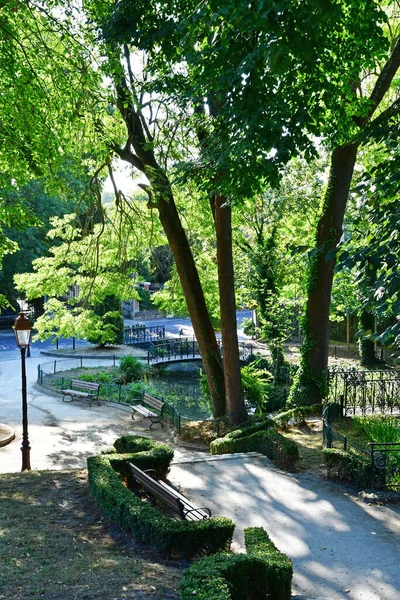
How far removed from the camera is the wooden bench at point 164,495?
8123mm

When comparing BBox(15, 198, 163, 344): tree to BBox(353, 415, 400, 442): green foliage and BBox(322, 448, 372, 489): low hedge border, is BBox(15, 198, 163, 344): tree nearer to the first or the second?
BBox(353, 415, 400, 442): green foliage

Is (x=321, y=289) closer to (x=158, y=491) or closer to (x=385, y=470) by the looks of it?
(x=385, y=470)

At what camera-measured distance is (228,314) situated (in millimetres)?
15719

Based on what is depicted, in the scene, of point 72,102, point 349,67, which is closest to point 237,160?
point 349,67

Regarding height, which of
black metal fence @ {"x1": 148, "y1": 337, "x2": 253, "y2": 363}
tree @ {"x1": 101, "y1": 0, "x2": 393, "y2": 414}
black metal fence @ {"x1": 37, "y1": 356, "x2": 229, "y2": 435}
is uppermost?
tree @ {"x1": 101, "y1": 0, "x2": 393, "y2": 414}

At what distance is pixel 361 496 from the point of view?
33.8 feet

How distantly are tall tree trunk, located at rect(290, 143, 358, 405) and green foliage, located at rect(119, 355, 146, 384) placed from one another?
32.2ft

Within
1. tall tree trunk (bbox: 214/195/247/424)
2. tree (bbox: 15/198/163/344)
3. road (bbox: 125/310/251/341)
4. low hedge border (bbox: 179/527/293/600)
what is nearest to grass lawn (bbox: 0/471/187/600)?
low hedge border (bbox: 179/527/293/600)

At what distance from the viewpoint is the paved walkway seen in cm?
732

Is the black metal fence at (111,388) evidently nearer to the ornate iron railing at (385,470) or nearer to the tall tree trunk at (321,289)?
the tall tree trunk at (321,289)

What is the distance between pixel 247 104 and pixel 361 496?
6789mm

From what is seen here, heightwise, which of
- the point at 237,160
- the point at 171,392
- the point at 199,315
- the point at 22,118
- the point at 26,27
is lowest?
the point at 171,392

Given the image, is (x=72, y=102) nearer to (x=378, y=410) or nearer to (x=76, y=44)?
(x=76, y=44)

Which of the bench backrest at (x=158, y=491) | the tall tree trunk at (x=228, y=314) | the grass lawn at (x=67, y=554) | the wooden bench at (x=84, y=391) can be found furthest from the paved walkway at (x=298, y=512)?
the wooden bench at (x=84, y=391)
